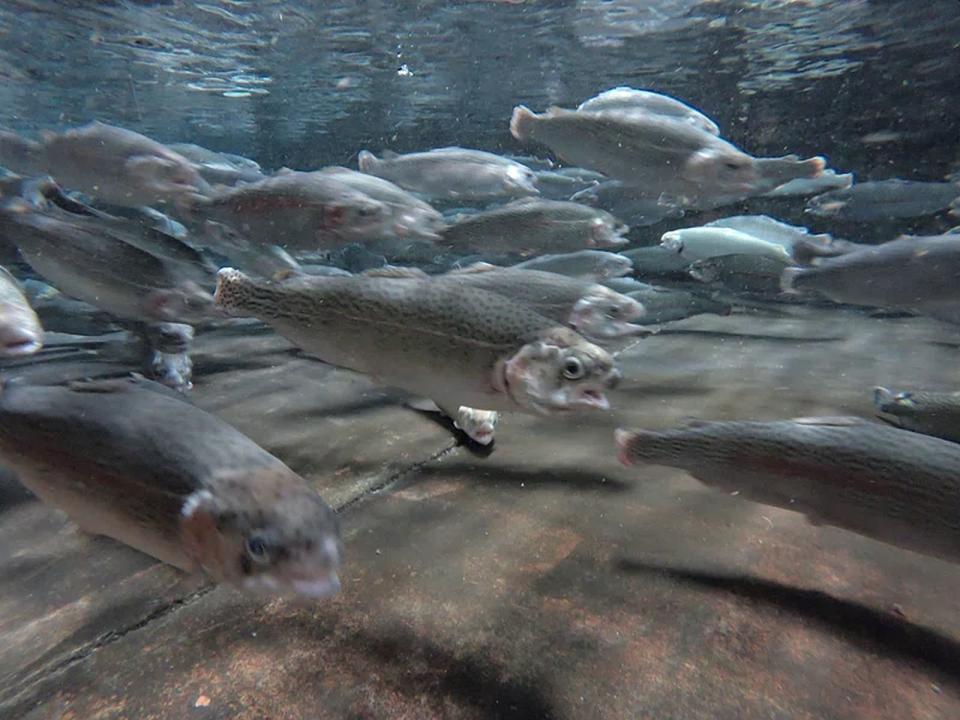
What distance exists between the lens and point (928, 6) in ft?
31.3

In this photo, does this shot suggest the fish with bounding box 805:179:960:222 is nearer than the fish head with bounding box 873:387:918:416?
No

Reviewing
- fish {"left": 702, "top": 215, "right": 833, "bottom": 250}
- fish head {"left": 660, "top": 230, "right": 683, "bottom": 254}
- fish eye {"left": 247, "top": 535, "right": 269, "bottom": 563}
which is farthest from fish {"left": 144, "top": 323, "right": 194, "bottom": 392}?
fish {"left": 702, "top": 215, "right": 833, "bottom": 250}

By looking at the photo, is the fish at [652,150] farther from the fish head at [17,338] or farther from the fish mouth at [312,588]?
the fish mouth at [312,588]

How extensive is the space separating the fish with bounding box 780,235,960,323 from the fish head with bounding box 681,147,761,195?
1.07m

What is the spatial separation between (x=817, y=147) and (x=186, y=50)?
1735cm

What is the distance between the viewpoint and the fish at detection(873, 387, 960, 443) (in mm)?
3227

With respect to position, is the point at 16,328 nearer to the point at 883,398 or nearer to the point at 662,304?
the point at 883,398

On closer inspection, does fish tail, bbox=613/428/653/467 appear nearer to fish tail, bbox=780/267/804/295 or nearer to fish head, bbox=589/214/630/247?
fish head, bbox=589/214/630/247

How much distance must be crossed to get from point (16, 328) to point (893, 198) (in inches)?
384

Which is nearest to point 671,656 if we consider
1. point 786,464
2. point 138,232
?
point 786,464

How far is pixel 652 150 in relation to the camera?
3996 mm

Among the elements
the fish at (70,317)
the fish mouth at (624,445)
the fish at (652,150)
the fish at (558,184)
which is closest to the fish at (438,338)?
the fish mouth at (624,445)

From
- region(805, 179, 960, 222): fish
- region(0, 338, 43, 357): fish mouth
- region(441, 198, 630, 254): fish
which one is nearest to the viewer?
region(0, 338, 43, 357): fish mouth

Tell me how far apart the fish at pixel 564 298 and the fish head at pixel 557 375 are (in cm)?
99
